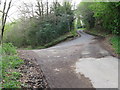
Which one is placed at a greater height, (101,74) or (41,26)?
(41,26)

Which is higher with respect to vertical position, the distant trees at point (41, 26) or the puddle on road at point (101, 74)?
the distant trees at point (41, 26)

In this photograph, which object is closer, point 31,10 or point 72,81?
point 72,81

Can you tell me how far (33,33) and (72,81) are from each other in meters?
15.6

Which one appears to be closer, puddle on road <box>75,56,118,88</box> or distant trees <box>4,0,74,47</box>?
puddle on road <box>75,56,118,88</box>

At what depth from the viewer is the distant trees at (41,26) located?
18.2m

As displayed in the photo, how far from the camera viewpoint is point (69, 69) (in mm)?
5039

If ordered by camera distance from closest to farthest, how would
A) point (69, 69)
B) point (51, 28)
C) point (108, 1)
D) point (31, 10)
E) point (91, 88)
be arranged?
1. point (91, 88)
2. point (69, 69)
3. point (108, 1)
4. point (51, 28)
5. point (31, 10)

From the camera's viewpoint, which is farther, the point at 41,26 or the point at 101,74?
the point at 41,26

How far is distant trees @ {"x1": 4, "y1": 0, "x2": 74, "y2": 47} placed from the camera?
18203mm

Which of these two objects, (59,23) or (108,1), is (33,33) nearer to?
(59,23)

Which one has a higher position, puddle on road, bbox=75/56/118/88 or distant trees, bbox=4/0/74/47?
distant trees, bbox=4/0/74/47

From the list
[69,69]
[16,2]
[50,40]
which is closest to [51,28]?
[50,40]

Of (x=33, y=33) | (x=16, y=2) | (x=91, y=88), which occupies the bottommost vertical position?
(x=91, y=88)

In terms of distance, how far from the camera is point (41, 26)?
18203mm
